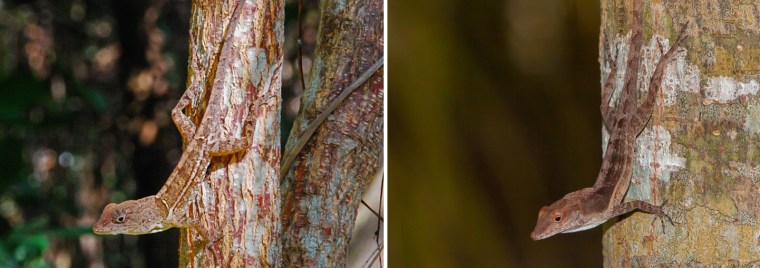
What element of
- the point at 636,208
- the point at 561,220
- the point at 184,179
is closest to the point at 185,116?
the point at 184,179

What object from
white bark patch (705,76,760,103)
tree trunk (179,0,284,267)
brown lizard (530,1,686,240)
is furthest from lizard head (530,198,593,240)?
tree trunk (179,0,284,267)

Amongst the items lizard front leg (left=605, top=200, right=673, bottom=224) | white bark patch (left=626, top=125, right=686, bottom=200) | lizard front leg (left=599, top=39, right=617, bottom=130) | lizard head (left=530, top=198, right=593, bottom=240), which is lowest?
lizard head (left=530, top=198, right=593, bottom=240)

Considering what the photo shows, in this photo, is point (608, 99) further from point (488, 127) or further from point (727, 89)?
point (488, 127)

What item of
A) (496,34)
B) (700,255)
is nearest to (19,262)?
(496,34)

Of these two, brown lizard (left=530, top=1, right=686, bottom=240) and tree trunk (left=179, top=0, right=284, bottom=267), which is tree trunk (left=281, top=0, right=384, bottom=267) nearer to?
tree trunk (left=179, top=0, right=284, bottom=267)

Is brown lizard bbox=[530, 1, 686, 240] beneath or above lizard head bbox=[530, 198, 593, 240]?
above

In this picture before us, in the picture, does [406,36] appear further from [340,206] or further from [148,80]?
[148,80]
